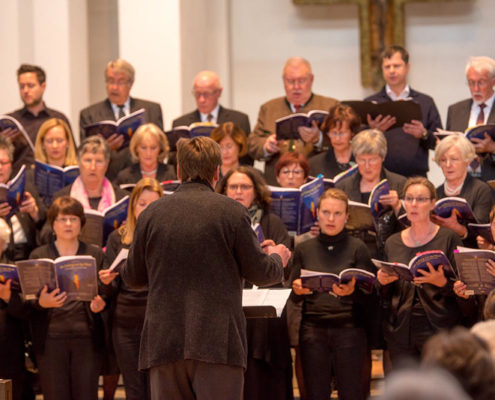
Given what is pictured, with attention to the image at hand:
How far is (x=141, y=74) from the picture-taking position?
7980 millimetres

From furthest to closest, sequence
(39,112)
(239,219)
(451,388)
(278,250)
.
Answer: (39,112) → (278,250) → (239,219) → (451,388)

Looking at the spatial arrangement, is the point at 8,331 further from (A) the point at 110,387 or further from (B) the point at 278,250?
(B) the point at 278,250

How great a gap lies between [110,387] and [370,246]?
1.85 meters

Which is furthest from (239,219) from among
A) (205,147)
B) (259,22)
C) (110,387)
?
(259,22)

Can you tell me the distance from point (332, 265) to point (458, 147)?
111cm

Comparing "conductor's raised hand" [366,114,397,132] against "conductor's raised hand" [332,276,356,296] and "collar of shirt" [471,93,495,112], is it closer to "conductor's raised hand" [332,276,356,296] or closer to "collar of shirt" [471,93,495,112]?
"collar of shirt" [471,93,495,112]

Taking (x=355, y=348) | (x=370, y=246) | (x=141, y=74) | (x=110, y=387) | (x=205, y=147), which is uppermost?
(x=141, y=74)

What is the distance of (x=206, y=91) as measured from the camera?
22.3 feet

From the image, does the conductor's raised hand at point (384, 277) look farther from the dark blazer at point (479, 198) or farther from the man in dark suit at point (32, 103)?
the man in dark suit at point (32, 103)

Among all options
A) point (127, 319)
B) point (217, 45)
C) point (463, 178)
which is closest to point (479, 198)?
point (463, 178)

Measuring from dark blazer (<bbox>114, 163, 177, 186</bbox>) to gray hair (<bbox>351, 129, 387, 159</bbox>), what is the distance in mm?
1295

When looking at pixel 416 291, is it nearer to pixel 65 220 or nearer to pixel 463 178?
pixel 463 178

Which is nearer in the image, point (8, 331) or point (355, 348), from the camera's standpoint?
point (355, 348)

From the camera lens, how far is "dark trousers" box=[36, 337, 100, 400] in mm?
4988
